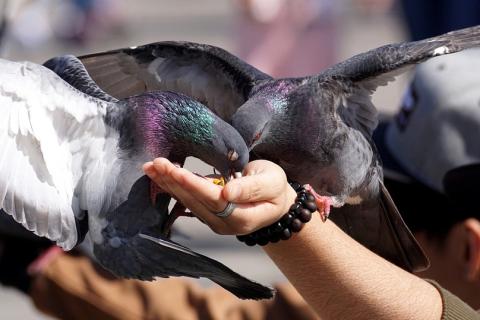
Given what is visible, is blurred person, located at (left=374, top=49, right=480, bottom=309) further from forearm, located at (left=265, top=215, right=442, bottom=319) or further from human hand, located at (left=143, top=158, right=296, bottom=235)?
→ human hand, located at (left=143, top=158, right=296, bottom=235)

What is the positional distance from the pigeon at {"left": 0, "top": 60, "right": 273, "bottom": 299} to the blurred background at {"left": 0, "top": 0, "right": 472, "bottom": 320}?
2.71 ft

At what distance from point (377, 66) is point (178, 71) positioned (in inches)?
26.3

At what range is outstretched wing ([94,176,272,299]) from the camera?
2.55 meters

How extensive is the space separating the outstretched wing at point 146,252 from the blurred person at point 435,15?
4376 millimetres

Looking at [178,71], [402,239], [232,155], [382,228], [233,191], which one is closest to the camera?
[233,191]

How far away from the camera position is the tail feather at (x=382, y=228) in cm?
328

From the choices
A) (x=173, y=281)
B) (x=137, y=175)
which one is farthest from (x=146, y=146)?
(x=173, y=281)

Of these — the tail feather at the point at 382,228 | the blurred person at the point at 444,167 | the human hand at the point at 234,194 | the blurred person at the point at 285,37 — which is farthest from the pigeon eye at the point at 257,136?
the blurred person at the point at 285,37

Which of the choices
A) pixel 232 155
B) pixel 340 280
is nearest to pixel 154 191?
pixel 232 155

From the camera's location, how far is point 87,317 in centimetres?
352

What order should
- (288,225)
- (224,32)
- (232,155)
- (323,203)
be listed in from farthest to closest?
1. (224,32)
2. (323,203)
3. (232,155)
4. (288,225)

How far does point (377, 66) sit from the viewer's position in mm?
3287

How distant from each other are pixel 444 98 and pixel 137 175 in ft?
3.42

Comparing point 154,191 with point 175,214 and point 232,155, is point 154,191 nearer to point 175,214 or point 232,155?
point 175,214
